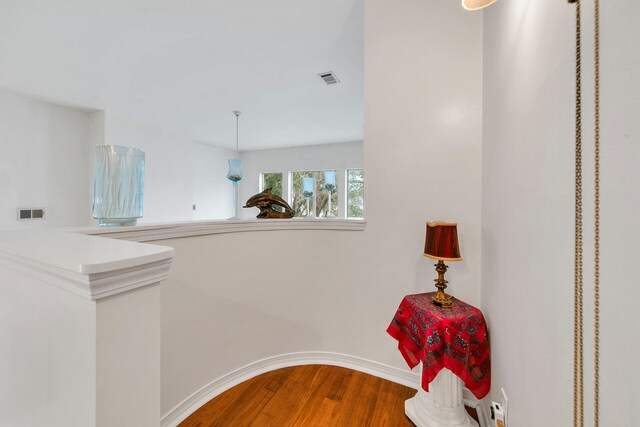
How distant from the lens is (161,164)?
180 inches

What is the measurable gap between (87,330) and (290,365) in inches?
65.6

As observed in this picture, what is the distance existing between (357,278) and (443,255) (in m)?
0.69

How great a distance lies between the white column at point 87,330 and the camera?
1.40ft

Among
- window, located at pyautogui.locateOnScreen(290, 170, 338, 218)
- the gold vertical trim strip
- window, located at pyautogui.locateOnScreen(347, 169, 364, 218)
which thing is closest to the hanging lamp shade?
the gold vertical trim strip

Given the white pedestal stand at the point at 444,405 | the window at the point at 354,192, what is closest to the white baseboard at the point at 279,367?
the white pedestal stand at the point at 444,405

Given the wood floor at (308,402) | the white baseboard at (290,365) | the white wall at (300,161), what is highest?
the white wall at (300,161)

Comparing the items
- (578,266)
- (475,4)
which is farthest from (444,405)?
(475,4)

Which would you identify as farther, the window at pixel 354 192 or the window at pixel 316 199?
the window at pixel 316 199

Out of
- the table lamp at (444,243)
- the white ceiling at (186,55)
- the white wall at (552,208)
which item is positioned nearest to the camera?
the white wall at (552,208)

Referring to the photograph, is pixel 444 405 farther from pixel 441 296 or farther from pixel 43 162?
pixel 43 162

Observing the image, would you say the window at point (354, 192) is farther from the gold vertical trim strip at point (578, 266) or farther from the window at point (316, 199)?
the gold vertical trim strip at point (578, 266)

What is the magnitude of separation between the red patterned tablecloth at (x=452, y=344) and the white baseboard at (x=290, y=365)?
315 mm

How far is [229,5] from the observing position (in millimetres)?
1814

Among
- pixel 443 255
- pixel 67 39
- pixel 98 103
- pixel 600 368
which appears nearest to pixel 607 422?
pixel 600 368
